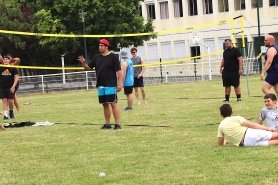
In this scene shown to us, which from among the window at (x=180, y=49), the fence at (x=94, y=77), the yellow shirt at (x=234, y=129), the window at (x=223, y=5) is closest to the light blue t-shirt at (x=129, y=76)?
the yellow shirt at (x=234, y=129)

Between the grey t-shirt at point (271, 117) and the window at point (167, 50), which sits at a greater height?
the window at point (167, 50)

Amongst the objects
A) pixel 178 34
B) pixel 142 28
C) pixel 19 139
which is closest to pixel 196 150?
pixel 19 139

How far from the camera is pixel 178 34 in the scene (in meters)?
56.2

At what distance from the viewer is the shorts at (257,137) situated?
9250 millimetres

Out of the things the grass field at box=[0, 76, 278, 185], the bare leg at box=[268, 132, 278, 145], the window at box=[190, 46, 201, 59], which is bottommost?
the grass field at box=[0, 76, 278, 185]

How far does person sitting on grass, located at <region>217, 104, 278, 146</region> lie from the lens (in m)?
9.27

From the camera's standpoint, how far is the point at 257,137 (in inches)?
364

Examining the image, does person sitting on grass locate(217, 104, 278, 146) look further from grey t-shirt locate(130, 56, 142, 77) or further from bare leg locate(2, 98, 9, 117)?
grey t-shirt locate(130, 56, 142, 77)

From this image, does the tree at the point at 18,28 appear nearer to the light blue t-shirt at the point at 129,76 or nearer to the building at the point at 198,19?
the building at the point at 198,19

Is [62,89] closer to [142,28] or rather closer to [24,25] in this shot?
[142,28]

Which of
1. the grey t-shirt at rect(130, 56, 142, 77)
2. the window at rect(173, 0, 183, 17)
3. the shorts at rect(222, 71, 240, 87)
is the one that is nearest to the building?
the window at rect(173, 0, 183, 17)

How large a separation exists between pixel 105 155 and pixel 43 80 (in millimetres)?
28205

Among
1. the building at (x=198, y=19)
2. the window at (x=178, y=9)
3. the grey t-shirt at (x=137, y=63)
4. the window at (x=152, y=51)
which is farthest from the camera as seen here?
the window at (x=152, y=51)

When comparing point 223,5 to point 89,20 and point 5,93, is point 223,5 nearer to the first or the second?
point 89,20
